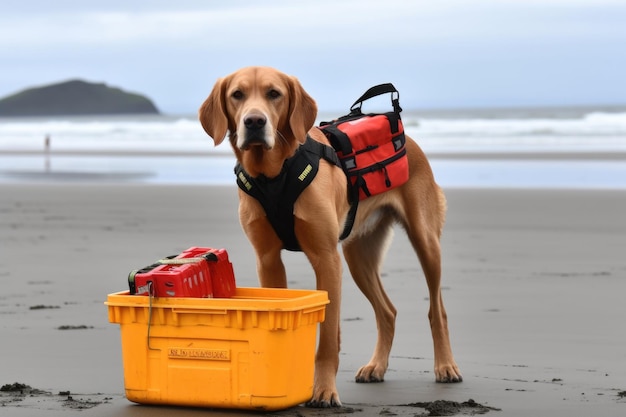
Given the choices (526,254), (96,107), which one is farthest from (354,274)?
(96,107)

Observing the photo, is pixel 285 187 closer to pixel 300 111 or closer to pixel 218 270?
pixel 300 111

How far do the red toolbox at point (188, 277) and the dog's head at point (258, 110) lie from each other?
1.71ft

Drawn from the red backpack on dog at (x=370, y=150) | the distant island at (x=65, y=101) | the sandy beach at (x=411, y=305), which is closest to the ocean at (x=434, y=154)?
the sandy beach at (x=411, y=305)

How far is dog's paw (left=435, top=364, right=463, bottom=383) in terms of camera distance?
4.97m

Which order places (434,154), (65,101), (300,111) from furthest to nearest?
1. (65,101)
2. (434,154)
3. (300,111)

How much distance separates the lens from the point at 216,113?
4.65m

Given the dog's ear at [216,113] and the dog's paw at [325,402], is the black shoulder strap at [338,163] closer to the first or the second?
the dog's ear at [216,113]

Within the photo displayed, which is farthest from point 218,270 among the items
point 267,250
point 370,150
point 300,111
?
point 370,150

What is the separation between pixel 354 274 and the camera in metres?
5.89

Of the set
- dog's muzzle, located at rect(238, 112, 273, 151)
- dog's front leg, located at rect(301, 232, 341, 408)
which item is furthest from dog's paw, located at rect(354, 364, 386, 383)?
dog's muzzle, located at rect(238, 112, 273, 151)

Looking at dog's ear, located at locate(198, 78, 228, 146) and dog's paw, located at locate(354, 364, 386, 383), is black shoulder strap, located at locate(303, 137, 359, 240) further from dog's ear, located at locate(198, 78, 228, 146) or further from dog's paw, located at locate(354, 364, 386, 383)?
dog's paw, located at locate(354, 364, 386, 383)

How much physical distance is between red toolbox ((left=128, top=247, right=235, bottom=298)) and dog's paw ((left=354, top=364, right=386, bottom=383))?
33.3 inches

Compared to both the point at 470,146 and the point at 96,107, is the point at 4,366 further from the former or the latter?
the point at 96,107

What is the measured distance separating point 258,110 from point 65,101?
262 feet
